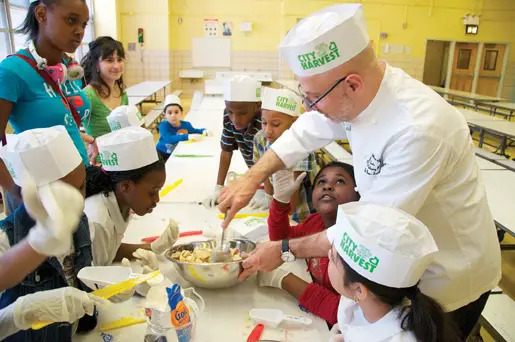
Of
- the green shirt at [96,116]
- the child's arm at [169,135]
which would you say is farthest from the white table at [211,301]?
the child's arm at [169,135]

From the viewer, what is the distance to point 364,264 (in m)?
0.94

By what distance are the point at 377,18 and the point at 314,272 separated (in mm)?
9854

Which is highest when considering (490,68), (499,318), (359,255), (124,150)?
(490,68)

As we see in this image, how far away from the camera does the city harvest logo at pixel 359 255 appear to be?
93 centimetres

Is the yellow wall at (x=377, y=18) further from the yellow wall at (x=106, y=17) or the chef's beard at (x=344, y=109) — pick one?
the chef's beard at (x=344, y=109)

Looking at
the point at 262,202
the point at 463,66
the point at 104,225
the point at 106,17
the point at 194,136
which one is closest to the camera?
the point at 104,225

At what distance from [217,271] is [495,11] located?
1178cm

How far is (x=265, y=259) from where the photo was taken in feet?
4.23

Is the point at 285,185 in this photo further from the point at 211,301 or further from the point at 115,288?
the point at 115,288

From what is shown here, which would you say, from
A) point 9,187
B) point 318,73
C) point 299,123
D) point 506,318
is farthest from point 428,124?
point 9,187

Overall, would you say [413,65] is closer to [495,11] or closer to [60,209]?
[495,11]

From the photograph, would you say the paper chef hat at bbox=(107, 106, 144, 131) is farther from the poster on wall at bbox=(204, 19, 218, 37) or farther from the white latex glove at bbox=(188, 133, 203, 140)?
the poster on wall at bbox=(204, 19, 218, 37)

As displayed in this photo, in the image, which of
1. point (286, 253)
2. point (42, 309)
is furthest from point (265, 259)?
point (42, 309)

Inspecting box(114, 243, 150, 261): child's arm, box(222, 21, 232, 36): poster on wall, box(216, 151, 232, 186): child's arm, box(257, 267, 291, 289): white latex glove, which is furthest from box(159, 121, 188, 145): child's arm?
box(222, 21, 232, 36): poster on wall
